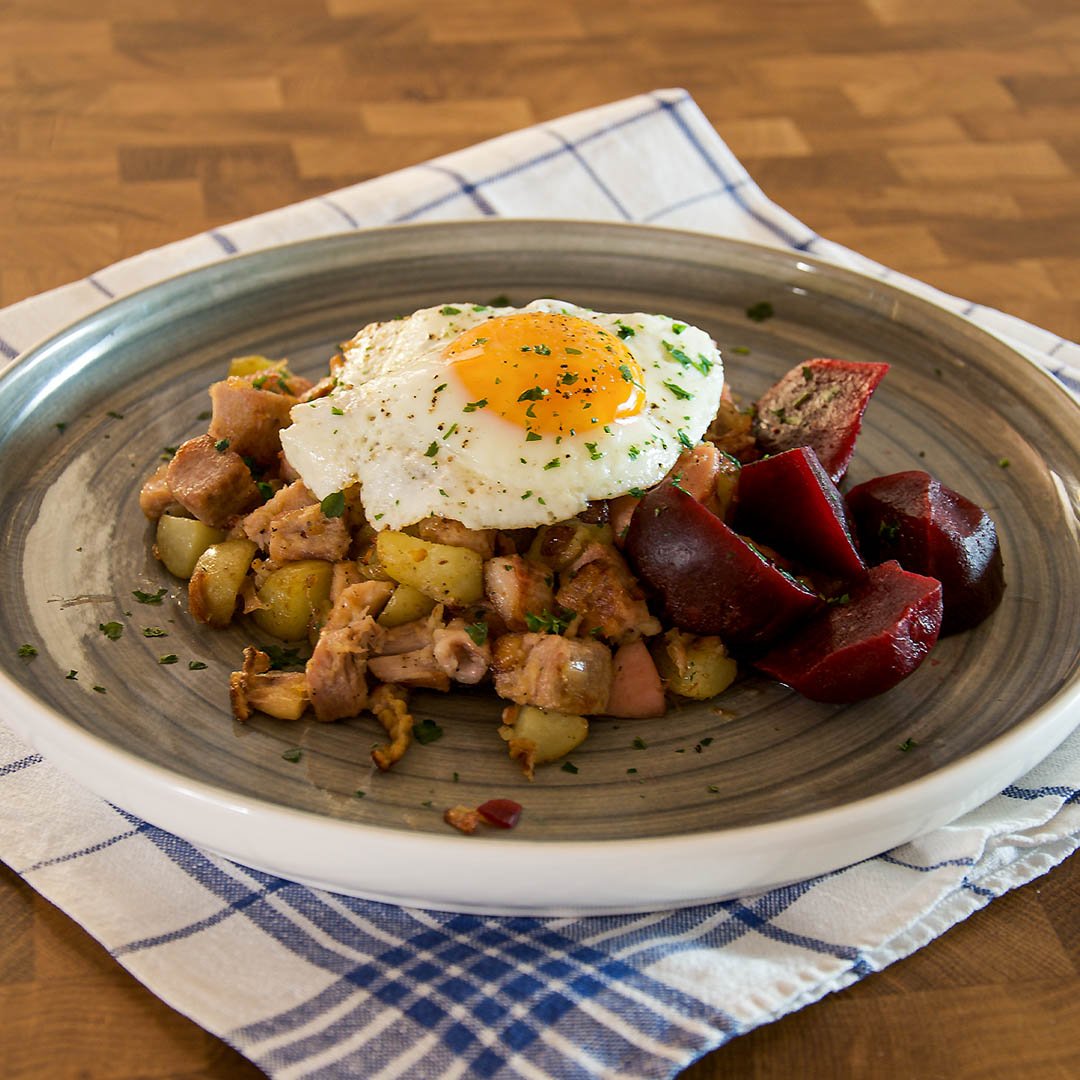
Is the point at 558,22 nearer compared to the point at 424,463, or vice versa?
the point at 424,463

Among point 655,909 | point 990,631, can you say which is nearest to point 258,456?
point 655,909

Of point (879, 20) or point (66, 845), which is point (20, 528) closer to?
point (66, 845)

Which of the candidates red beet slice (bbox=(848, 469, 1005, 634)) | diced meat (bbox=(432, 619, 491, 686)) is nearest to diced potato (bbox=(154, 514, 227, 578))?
diced meat (bbox=(432, 619, 491, 686))

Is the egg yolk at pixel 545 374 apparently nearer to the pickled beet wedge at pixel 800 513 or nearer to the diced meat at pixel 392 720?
the pickled beet wedge at pixel 800 513

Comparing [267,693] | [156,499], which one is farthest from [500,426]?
[156,499]

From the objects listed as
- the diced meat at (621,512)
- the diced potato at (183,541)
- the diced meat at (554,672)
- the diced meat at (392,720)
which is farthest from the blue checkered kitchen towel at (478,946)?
the diced meat at (621,512)
